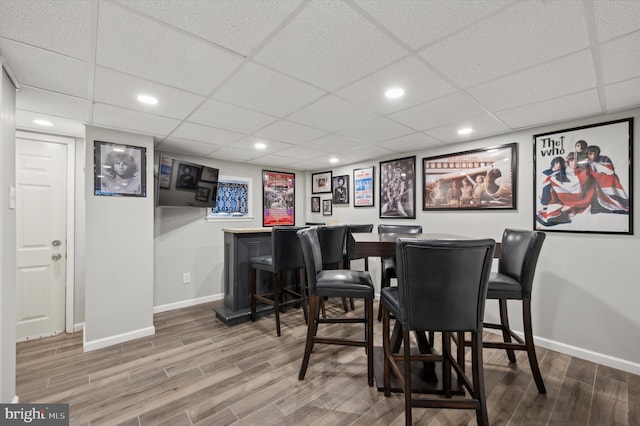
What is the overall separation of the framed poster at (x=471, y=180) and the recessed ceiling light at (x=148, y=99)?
3.30m

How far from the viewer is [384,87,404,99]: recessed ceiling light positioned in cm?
199

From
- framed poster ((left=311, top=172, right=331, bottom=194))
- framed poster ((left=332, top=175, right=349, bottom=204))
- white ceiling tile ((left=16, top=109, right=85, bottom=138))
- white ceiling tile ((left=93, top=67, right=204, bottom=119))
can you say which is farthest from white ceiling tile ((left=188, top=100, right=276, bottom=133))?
framed poster ((left=311, top=172, right=331, bottom=194))

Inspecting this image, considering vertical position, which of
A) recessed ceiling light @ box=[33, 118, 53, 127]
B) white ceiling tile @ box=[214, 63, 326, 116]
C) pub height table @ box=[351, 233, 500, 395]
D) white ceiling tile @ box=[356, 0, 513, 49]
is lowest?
pub height table @ box=[351, 233, 500, 395]

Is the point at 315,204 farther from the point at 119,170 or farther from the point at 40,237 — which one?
the point at 40,237

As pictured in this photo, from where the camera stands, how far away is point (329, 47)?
148 centimetres

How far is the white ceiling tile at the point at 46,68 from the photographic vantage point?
150 cm

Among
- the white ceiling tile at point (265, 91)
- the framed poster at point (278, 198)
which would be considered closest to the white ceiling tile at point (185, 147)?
the framed poster at point (278, 198)

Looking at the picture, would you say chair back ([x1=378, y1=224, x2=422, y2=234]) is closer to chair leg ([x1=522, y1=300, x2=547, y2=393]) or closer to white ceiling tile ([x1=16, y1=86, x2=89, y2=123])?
chair leg ([x1=522, y1=300, x2=547, y2=393])

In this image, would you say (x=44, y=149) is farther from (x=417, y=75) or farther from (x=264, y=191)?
(x=417, y=75)

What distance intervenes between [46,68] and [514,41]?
2.77 meters

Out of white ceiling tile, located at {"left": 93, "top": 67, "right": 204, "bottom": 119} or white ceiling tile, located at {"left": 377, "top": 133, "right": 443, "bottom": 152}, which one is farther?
white ceiling tile, located at {"left": 377, "top": 133, "right": 443, "bottom": 152}

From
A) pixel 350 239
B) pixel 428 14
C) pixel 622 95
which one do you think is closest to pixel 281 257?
pixel 350 239

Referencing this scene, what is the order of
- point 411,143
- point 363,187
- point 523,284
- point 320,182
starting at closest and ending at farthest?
1. point 523,284
2. point 411,143
3. point 363,187
4. point 320,182

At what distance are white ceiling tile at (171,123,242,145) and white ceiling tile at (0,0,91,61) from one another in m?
1.32
